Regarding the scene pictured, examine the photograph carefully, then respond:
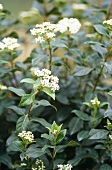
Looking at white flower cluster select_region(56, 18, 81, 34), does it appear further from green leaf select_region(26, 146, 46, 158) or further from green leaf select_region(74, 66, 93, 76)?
green leaf select_region(26, 146, 46, 158)

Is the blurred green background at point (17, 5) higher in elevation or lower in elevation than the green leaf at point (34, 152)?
higher

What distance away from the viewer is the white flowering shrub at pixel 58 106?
3.65 ft

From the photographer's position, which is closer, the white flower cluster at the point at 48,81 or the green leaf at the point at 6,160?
the white flower cluster at the point at 48,81

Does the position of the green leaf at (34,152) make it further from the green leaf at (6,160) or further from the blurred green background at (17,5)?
the blurred green background at (17,5)

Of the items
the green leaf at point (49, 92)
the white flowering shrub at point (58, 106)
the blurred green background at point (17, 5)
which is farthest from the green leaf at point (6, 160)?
the blurred green background at point (17, 5)

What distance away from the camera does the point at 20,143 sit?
3.67 ft

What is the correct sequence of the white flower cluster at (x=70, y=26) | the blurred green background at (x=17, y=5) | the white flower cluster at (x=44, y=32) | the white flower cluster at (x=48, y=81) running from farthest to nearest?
the blurred green background at (x=17, y=5) → the white flower cluster at (x=70, y=26) → the white flower cluster at (x=44, y=32) → the white flower cluster at (x=48, y=81)

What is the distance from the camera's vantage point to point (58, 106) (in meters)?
1.56

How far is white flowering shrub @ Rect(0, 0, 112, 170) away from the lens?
1113 mm

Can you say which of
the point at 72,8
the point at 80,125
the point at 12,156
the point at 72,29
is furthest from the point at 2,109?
the point at 72,8

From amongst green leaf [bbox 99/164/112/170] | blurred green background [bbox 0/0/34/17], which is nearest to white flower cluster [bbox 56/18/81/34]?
green leaf [bbox 99/164/112/170]

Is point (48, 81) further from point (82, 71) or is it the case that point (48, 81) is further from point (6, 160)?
point (6, 160)

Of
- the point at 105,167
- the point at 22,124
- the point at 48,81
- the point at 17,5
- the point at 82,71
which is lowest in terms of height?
the point at 105,167

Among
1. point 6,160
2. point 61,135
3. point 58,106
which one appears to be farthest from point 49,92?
point 58,106
